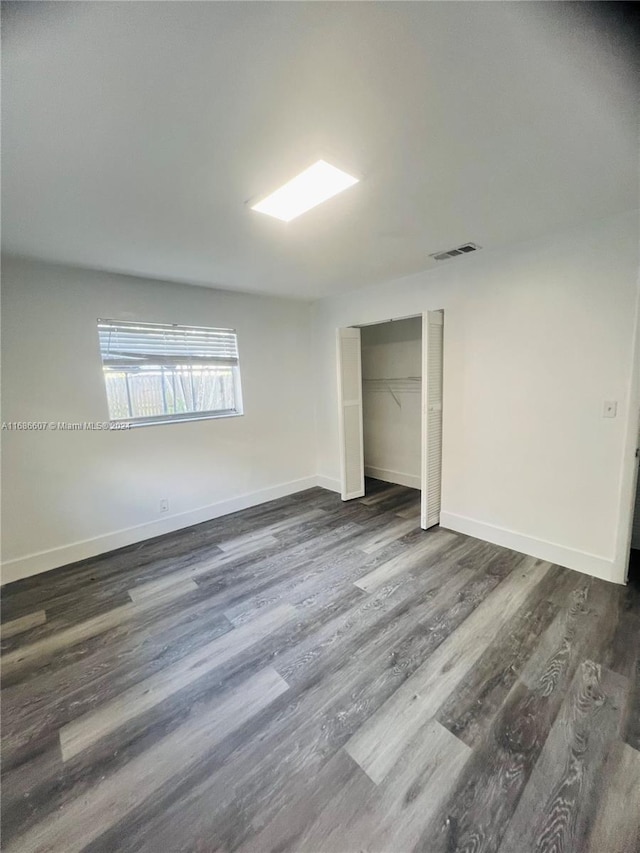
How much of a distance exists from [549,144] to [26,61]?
74.1 inches

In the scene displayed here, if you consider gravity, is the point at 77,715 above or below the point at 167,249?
below

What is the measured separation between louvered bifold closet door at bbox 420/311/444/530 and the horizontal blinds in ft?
6.85

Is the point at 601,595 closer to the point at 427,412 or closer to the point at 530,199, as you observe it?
the point at 427,412

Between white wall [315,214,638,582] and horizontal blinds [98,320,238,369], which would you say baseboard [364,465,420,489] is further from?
horizontal blinds [98,320,238,369]

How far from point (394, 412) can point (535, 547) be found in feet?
7.88

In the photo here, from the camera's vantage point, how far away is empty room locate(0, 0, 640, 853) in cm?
106

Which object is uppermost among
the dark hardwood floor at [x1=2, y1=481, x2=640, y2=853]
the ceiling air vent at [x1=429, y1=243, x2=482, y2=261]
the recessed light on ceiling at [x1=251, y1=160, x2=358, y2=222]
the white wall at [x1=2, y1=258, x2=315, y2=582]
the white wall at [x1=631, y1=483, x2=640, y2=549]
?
the ceiling air vent at [x1=429, y1=243, x2=482, y2=261]

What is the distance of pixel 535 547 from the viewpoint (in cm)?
267

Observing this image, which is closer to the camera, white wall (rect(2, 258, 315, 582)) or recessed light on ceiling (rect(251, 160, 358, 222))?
recessed light on ceiling (rect(251, 160, 358, 222))

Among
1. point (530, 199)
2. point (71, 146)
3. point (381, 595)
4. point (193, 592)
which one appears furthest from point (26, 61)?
point (381, 595)

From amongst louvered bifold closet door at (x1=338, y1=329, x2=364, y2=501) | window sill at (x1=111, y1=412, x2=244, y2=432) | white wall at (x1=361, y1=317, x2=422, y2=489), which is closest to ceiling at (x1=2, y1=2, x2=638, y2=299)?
window sill at (x1=111, y1=412, x2=244, y2=432)

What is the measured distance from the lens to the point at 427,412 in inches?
120

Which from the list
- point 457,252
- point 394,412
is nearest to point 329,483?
point 394,412

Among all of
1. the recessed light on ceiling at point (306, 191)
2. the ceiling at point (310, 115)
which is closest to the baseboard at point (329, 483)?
the ceiling at point (310, 115)
